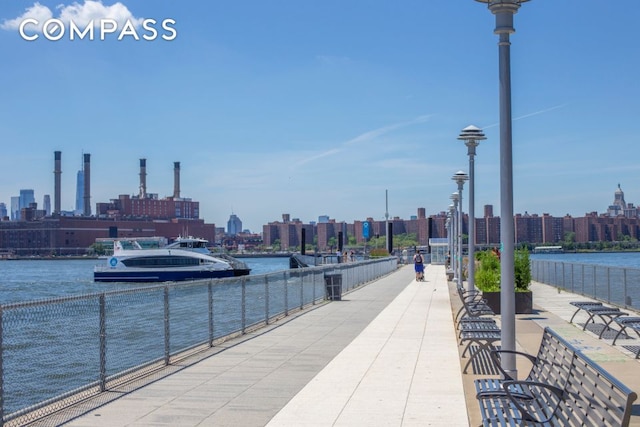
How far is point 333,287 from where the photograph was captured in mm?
25500

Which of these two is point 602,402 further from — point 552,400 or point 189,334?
point 189,334

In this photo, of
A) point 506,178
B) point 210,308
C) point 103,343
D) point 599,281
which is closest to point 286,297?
point 210,308

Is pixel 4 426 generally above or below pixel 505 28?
below

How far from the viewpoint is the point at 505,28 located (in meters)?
9.26

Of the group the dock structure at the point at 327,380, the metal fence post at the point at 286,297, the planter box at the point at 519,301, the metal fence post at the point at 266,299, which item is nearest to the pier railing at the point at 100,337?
the dock structure at the point at 327,380

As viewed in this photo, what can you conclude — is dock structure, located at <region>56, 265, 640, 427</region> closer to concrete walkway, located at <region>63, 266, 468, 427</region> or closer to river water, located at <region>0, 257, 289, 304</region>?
concrete walkway, located at <region>63, 266, 468, 427</region>

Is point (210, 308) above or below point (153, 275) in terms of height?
above

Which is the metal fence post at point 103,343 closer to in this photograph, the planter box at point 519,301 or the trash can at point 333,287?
the planter box at point 519,301

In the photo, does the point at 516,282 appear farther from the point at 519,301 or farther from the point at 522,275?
the point at 519,301

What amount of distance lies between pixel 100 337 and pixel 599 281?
63.8ft

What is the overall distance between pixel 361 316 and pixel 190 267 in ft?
198

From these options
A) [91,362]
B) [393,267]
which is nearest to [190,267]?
[393,267]

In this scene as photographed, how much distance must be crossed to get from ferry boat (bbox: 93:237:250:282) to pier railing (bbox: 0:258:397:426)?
2479 inches

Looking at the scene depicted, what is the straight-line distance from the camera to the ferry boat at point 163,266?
7838cm
